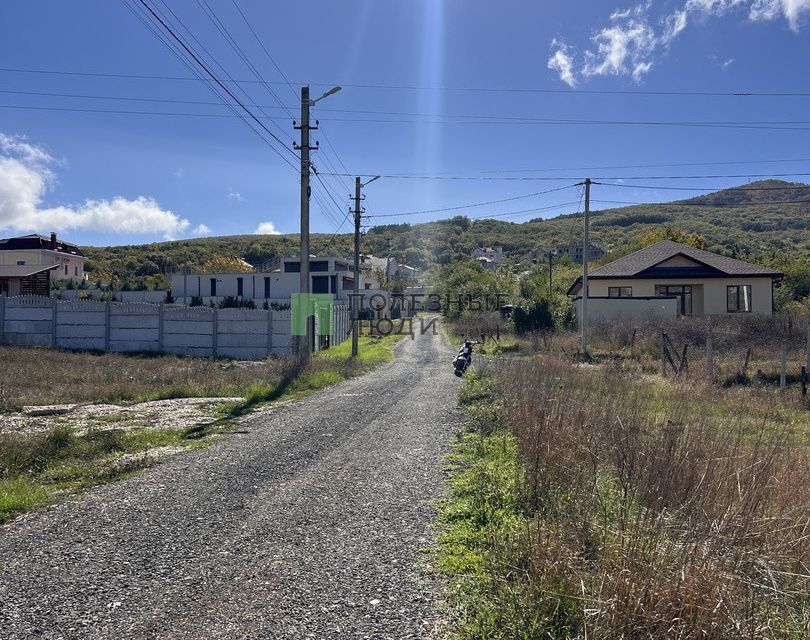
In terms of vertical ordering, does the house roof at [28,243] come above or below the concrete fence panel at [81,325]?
above

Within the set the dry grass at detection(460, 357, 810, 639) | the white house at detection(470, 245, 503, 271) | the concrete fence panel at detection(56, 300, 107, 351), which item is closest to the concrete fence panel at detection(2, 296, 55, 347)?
the concrete fence panel at detection(56, 300, 107, 351)

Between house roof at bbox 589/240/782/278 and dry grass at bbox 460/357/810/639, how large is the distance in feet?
112

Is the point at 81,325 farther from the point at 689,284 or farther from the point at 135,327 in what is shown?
the point at 689,284

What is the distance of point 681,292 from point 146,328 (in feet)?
103

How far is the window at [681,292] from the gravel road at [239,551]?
34.4m

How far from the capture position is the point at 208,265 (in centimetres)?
8275

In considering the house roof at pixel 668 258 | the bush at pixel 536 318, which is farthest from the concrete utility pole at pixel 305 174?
the house roof at pixel 668 258

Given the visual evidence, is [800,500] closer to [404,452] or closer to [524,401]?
[524,401]

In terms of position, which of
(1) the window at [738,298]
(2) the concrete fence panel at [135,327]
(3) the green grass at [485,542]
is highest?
(1) the window at [738,298]

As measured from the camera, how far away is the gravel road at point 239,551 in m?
3.63

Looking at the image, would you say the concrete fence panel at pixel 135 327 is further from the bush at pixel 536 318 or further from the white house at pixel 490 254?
the white house at pixel 490 254

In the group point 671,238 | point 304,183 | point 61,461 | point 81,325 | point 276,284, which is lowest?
point 61,461

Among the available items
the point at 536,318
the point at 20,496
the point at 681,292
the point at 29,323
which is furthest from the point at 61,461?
the point at 681,292

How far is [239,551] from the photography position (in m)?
4.73
